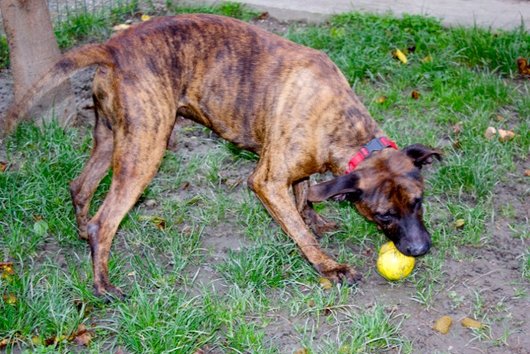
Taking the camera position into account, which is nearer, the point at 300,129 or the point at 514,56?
the point at 300,129

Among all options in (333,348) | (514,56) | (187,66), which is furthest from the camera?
(514,56)

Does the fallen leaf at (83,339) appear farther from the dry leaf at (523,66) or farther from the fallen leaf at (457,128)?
the dry leaf at (523,66)

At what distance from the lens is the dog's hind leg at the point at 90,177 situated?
5.86 m

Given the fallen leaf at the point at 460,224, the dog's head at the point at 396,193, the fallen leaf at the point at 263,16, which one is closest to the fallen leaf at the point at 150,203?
the dog's head at the point at 396,193

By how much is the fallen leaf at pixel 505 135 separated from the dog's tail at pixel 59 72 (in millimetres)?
3387

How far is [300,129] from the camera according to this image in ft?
18.0

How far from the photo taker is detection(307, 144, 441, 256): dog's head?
16.9 feet

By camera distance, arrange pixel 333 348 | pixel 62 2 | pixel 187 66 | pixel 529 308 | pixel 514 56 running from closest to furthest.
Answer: pixel 333 348, pixel 529 308, pixel 187 66, pixel 514 56, pixel 62 2

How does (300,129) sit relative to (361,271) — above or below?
above

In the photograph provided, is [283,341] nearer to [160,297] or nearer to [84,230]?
[160,297]

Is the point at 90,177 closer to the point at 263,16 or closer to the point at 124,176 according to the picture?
the point at 124,176

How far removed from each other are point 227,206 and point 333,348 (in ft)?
5.91

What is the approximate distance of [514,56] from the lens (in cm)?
784

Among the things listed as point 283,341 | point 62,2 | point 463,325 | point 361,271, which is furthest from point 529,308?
point 62,2
